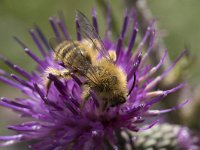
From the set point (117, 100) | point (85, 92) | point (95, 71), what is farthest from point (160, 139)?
point (95, 71)

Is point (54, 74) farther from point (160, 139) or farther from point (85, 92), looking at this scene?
point (160, 139)

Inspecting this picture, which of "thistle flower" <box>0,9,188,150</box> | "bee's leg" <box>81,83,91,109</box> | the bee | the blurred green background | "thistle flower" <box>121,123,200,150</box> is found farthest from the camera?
the blurred green background

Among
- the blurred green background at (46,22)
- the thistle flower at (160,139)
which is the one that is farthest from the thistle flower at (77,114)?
the blurred green background at (46,22)

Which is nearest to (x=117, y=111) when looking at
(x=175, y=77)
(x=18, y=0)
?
(x=175, y=77)

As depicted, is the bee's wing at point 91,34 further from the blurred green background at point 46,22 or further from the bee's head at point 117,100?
the blurred green background at point 46,22

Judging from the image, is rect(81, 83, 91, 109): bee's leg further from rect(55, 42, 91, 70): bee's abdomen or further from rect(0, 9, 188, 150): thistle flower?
rect(55, 42, 91, 70): bee's abdomen

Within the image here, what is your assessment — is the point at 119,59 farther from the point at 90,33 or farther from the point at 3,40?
the point at 3,40

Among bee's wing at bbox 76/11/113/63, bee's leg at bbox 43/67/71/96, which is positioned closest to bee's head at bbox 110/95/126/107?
bee's wing at bbox 76/11/113/63
